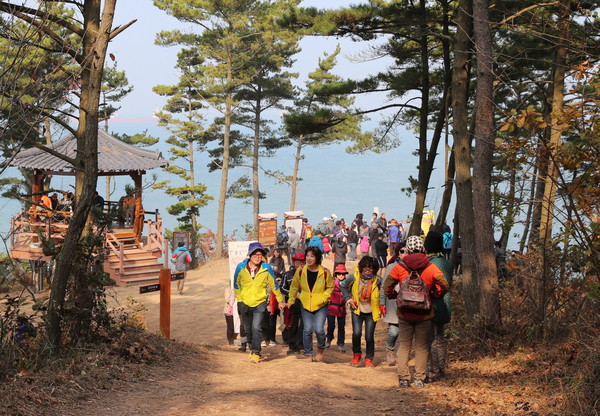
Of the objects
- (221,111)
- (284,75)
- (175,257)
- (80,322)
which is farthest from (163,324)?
(284,75)

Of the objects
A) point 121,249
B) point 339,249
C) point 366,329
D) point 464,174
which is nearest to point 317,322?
point 366,329

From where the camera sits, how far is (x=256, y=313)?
32.4ft

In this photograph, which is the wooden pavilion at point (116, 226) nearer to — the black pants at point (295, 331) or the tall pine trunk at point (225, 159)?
the black pants at point (295, 331)

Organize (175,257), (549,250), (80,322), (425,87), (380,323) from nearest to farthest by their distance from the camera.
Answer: (80,322) < (549,250) < (380,323) < (425,87) < (175,257)

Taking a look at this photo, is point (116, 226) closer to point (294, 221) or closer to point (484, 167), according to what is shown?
point (294, 221)

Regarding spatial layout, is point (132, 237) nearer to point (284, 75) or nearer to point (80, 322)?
point (80, 322)

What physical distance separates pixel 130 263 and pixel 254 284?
13268 millimetres

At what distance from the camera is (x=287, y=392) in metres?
7.54

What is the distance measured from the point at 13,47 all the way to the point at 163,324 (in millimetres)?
5500

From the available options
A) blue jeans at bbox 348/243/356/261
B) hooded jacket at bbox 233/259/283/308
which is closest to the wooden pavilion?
blue jeans at bbox 348/243/356/261

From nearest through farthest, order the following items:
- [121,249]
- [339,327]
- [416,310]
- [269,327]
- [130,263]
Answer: [416,310]
[339,327]
[269,327]
[121,249]
[130,263]

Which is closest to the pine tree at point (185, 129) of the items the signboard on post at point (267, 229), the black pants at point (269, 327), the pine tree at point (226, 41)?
the pine tree at point (226, 41)

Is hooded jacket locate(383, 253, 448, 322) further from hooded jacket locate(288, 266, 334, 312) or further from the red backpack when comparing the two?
hooded jacket locate(288, 266, 334, 312)

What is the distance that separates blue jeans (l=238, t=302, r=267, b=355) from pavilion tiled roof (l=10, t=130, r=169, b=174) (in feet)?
41.6
